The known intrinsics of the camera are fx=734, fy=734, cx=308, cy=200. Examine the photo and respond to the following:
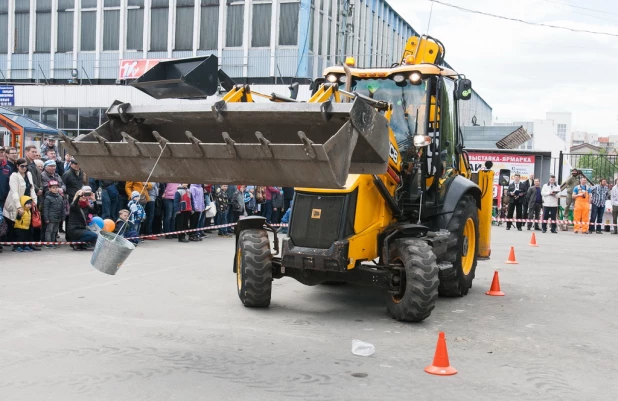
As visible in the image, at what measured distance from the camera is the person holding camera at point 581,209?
82.8 ft

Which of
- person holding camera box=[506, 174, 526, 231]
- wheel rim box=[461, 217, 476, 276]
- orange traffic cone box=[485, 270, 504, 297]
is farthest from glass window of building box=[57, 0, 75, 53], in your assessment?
orange traffic cone box=[485, 270, 504, 297]

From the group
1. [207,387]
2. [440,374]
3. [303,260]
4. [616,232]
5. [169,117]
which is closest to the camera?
[207,387]

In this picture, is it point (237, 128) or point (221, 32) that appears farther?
point (221, 32)

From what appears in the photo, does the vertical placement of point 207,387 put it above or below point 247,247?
below

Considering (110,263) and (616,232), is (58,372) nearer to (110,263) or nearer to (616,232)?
(110,263)

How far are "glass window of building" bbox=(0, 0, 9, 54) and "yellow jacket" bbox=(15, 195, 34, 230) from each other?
26.2m

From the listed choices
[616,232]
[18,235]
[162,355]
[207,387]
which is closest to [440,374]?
[207,387]

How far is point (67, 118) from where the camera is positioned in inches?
1355

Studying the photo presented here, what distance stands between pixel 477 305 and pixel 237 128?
191 inches

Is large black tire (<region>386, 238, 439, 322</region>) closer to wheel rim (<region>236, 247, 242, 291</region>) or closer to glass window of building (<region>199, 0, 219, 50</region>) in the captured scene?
wheel rim (<region>236, 247, 242, 291</region>)

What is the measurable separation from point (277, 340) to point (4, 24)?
112 ft

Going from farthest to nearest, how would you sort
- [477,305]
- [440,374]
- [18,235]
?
[18,235], [477,305], [440,374]

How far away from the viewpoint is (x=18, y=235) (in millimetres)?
13867

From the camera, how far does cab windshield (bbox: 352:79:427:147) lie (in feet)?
31.3
